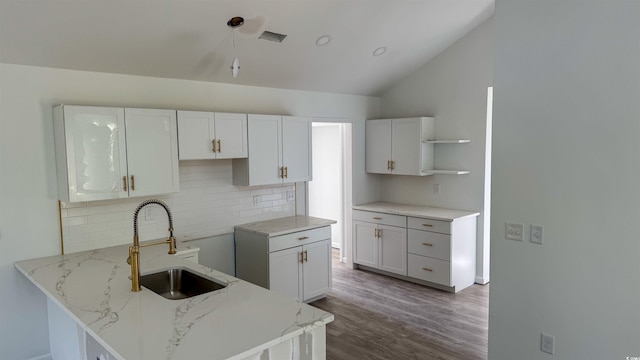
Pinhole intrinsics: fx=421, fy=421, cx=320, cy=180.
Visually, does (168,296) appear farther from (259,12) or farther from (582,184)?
(582,184)

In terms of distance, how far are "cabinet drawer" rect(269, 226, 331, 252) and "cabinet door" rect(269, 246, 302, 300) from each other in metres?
0.05

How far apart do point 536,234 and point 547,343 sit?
0.71 meters

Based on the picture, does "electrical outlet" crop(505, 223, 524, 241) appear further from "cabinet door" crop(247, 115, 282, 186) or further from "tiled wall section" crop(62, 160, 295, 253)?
"tiled wall section" crop(62, 160, 295, 253)

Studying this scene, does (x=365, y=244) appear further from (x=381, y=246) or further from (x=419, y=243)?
(x=419, y=243)

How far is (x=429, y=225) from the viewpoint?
5043 millimetres

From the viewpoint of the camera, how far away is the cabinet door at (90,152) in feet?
10.4

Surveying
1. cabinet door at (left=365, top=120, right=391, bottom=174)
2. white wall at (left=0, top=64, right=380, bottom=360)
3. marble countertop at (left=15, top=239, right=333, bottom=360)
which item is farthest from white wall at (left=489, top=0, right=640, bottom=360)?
white wall at (left=0, top=64, right=380, bottom=360)

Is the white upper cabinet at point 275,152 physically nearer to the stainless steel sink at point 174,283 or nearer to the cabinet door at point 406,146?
the cabinet door at point 406,146

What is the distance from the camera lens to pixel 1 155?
10.3 feet

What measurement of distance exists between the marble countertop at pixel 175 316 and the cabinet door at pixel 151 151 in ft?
2.85

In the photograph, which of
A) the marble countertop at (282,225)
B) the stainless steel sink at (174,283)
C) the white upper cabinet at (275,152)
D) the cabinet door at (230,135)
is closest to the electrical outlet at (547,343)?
the stainless steel sink at (174,283)

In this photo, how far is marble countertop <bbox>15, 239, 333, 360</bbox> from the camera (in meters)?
1.81

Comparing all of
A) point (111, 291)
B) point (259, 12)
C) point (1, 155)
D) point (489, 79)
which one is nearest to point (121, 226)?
point (1, 155)

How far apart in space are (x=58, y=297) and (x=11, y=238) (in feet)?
3.93
